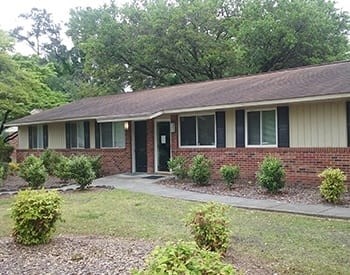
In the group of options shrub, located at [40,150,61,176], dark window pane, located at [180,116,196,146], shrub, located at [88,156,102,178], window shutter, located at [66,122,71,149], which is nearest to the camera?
dark window pane, located at [180,116,196,146]

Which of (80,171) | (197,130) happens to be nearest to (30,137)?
(80,171)

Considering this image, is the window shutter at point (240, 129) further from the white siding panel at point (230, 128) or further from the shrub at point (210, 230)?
the shrub at point (210, 230)

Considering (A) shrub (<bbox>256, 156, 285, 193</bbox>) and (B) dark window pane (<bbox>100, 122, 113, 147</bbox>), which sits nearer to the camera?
(A) shrub (<bbox>256, 156, 285, 193</bbox>)

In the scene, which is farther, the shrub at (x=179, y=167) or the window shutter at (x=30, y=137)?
the window shutter at (x=30, y=137)

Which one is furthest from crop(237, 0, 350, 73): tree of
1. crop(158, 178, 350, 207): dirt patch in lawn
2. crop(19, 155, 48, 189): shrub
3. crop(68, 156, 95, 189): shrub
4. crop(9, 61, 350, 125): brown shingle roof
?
crop(19, 155, 48, 189): shrub

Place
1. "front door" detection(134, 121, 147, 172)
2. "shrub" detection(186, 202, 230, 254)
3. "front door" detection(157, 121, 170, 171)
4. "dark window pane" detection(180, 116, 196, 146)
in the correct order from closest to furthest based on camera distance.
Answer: "shrub" detection(186, 202, 230, 254) → "dark window pane" detection(180, 116, 196, 146) → "front door" detection(157, 121, 170, 171) → "front door" detection(134, 121, 147, 172)

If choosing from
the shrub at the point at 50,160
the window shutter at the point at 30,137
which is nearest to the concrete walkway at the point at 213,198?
the shrub at the point at 50,160

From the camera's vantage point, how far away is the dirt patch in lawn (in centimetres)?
1099

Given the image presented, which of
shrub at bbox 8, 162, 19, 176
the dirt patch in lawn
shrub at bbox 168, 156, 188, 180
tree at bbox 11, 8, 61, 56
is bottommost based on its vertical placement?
the dirt patch in lawn

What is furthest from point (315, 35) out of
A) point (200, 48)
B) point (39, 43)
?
point (39, 43)

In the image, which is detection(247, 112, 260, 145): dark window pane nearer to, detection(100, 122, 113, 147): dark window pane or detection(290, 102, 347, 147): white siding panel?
detection(290, 102, 347, 147): white siding panel

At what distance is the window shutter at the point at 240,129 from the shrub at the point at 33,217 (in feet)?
29.2

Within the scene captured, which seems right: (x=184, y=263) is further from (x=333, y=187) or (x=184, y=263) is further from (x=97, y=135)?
(x=97, y=135)

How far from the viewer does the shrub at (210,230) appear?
5.61m
